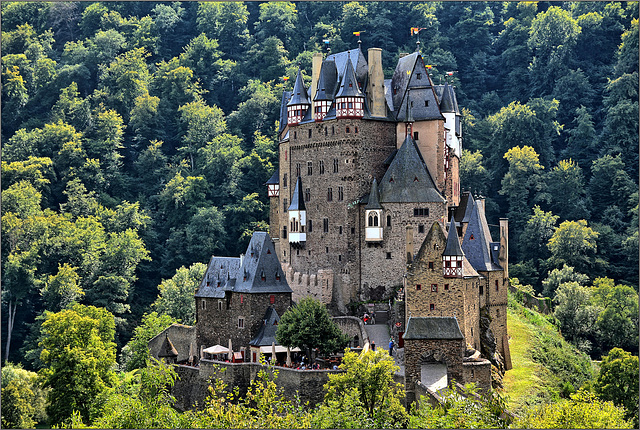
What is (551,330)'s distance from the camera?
73.0 m

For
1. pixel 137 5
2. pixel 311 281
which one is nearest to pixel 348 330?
pixel 311 281

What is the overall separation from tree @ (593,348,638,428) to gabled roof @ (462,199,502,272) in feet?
28.5

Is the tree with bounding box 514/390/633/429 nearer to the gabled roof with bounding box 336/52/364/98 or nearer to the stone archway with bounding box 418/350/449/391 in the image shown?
the stone archway with bounding box 418/350/449/391

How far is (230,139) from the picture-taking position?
9775 cm

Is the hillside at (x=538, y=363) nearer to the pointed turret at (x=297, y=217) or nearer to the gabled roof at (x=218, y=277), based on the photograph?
the pointed turret at (x=297, y=217)

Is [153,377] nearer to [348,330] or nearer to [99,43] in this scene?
[348,330]

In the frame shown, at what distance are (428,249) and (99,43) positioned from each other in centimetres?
6878

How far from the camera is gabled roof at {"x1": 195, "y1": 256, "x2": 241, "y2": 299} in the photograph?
196ft

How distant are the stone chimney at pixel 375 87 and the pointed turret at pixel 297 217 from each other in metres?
6.67

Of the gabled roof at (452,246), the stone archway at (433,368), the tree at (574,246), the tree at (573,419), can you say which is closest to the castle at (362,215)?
the gabled roof at (452,246)

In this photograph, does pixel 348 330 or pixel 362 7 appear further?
pixel 362 7

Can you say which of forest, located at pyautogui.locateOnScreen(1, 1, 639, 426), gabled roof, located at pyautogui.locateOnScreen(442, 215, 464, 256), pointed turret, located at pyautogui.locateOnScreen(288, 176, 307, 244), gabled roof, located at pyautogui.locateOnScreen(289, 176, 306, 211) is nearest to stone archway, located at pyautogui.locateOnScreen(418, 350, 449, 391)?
gabled roof, located at pyautogui.locateOnScreen(442, 215, 464, 256)

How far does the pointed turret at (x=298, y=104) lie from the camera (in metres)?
64.8

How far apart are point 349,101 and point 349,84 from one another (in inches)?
41.3
